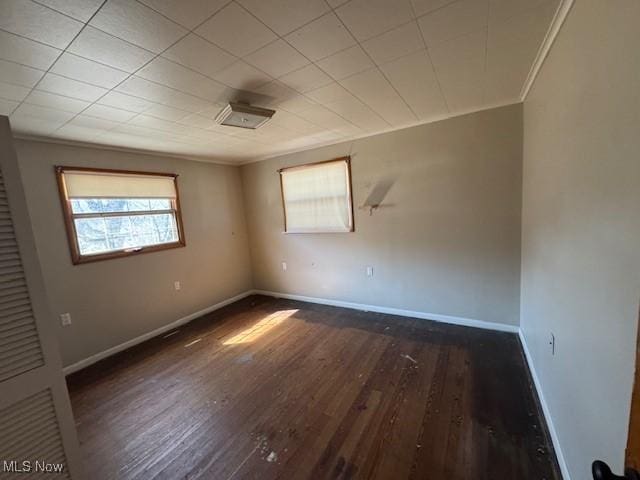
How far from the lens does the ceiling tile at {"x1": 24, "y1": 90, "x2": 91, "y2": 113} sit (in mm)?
1776

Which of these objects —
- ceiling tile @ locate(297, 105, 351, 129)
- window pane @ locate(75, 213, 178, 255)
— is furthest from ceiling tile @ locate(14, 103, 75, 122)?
ceiling tile @ locate(297, 105, 351, 129)

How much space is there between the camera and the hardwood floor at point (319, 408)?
5.05 ft

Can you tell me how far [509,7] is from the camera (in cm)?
127

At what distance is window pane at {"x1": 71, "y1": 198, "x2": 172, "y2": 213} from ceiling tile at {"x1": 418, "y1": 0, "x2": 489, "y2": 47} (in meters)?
3.54

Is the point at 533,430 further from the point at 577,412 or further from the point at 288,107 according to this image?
the point at 288,107

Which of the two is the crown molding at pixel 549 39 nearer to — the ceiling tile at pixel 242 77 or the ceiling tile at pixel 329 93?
the ceiling tile at pixel 329 93

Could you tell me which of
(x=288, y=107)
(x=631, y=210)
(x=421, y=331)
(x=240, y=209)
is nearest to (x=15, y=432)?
(x=631, y=210)

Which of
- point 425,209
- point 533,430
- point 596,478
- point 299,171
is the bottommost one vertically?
point 533,430

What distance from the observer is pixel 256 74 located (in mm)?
1733

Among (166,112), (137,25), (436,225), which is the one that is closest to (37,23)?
(137,25)

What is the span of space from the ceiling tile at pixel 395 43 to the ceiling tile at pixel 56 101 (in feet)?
7.00

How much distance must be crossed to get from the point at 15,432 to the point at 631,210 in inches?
94.6

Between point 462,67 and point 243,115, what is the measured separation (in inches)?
65.9

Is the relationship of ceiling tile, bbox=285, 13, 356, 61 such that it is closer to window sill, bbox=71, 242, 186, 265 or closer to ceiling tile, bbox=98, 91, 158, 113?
ceiling tile, bbox=98, 91, 158, 113
